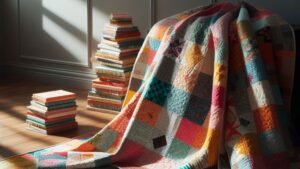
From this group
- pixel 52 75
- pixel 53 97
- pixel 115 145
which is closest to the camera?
pixel 115 145

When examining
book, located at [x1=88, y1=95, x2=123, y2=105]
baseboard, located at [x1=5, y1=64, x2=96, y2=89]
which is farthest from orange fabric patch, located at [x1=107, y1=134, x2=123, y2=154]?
baseboard, located at [x1=5, y1=64, x2=96, y2=89]

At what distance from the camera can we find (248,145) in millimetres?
1893

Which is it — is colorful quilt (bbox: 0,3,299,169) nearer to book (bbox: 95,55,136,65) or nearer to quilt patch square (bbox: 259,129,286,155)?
quilt patch square (bbox: 259,129,286,155)

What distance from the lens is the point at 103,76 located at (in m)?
3.21

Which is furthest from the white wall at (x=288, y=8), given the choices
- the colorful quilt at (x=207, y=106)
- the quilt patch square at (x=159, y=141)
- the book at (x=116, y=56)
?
the quilt patch square at (x=159, y=141)

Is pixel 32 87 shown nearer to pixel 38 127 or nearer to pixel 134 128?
pixel 38 127

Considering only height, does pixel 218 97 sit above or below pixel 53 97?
above

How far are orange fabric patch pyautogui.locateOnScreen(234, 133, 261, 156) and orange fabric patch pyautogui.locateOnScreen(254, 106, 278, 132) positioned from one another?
58mm

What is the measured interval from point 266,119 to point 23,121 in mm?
1609

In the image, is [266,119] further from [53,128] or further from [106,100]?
[106,100]

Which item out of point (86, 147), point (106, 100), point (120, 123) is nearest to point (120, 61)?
point (106, 100)

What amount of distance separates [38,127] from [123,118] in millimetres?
664

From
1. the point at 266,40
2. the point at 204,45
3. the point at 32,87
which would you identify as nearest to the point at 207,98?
the point at 204,45

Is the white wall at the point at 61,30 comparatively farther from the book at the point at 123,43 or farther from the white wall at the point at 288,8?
the white wall at the point at 288,8
